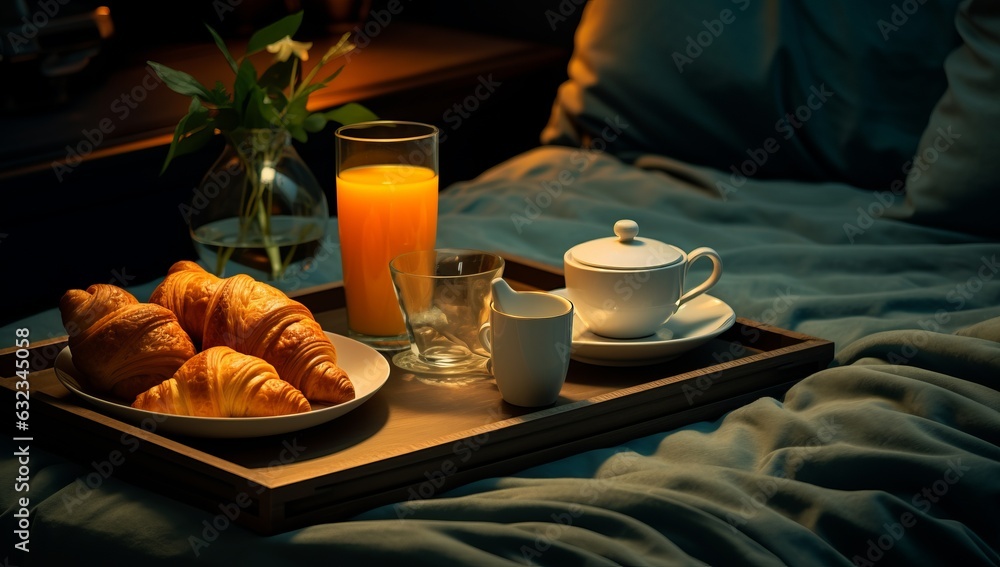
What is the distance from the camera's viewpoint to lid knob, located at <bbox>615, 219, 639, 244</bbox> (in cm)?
107

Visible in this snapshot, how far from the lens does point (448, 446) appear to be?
34.1 inches

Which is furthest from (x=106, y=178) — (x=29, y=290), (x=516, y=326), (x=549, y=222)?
(x=516, y=326)

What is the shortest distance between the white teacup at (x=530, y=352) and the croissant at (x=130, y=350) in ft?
0.85

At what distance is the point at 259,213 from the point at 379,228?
23 centimetres

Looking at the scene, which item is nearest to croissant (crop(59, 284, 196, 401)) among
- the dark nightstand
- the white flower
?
the white flower

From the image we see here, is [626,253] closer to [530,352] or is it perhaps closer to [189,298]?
[530,352]

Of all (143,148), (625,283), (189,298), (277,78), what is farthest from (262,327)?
(143,148)

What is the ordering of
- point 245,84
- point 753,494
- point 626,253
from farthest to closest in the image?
1. point 245,84
2. point 626,253
3. point 753,494

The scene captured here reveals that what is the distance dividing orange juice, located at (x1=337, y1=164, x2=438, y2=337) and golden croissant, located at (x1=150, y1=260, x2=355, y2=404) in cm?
16

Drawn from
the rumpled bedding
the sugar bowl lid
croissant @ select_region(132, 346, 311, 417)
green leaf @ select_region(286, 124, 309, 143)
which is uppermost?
green leaf @ select_region(286, 124, 309, 143)

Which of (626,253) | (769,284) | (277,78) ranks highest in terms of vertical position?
(277,78)

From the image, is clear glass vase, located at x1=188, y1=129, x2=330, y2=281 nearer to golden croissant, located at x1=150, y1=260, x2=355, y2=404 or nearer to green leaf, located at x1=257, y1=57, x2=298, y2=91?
green leaf, located at x1=257, y1=57, x2=298, y2=91

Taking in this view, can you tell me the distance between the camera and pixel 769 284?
1384mm

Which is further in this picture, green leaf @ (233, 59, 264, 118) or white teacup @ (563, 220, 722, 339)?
green leaf @ (233, 59, 264, 118)
